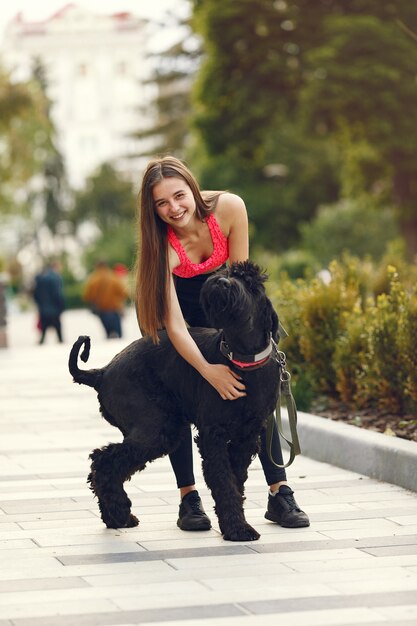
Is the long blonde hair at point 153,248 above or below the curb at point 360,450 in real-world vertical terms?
above

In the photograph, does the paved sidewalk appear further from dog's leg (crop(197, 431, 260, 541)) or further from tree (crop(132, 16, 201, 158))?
tree (crop(132, 16, 201, 158))

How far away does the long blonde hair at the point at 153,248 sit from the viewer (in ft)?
20.2

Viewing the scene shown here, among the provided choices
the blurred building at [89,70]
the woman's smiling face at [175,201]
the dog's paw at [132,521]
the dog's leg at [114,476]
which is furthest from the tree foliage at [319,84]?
the blurred building at [89,70]

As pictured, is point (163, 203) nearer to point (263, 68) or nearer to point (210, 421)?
point (210, 421)

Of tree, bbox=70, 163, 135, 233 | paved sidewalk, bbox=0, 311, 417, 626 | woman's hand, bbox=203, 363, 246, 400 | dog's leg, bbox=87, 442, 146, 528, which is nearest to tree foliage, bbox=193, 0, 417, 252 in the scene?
paved sidewalk, bbox=0, 311, 417, 626

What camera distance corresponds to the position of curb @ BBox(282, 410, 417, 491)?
24.5 feet

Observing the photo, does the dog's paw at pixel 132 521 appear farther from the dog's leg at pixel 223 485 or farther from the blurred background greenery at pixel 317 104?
the blurred background greenery at pixel 317 104

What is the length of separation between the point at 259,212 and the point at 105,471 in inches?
1765

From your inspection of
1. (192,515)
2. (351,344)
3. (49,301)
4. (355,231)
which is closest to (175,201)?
(192,515)

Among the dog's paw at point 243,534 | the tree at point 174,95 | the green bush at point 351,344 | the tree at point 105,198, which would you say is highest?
the dog's paw at point 243,534

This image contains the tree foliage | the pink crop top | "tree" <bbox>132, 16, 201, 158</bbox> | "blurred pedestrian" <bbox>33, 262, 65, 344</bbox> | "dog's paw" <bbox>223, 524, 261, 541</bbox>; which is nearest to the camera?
"dog's paw" <bbox>223, 524, 261, 541</bbox>

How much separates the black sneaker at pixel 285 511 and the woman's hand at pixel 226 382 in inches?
31.0

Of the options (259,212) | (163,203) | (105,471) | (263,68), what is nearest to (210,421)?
(105,471)

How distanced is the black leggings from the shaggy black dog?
0.61 feet
